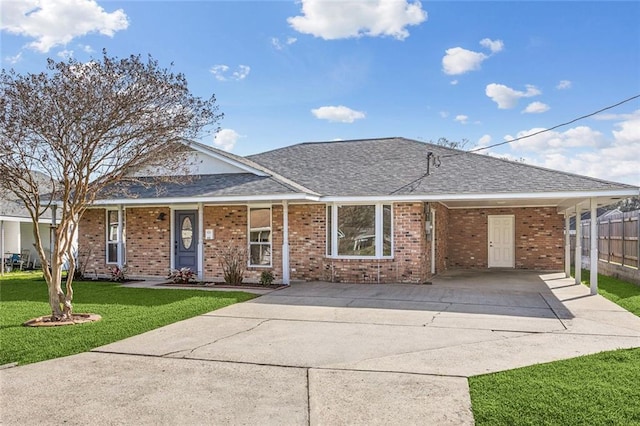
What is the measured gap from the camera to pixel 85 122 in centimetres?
814

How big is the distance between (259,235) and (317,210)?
75.3 inches

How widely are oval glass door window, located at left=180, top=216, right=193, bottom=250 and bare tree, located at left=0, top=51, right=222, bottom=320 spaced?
606cm

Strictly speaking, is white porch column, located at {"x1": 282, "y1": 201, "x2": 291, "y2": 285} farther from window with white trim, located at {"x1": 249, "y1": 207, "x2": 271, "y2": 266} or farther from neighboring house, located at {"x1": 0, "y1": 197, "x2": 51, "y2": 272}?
neighboring house, located at {"x1": 0, "y1": 197, "x2": 51, "y2": 272}

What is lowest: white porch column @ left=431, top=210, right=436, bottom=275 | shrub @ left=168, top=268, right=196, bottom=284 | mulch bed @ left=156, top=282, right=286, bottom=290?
mulch bed @ left=156, top=282, right=286, bottom=290

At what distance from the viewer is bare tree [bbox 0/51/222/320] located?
7.82 meters

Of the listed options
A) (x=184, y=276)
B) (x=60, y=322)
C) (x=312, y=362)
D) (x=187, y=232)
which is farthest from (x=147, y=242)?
(x=312, y=362)

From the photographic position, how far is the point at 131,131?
8734 mm

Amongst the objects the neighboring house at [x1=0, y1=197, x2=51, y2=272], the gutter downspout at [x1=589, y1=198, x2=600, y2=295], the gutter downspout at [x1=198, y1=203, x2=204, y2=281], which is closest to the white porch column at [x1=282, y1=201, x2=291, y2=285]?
the gutter downspout at [x1=198, y1=203, x2=204, y2=281]

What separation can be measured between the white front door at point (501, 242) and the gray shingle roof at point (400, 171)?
15.5 feet

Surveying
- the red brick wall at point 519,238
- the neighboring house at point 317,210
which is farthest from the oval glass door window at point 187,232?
the red brick wall at point 519,238

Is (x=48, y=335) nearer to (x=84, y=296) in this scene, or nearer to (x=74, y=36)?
(x=84, y=296)

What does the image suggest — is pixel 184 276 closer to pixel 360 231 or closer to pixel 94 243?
pixel 94 243

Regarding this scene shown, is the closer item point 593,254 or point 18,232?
point 593,254

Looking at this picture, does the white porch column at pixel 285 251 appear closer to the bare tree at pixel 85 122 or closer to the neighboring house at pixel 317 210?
the neighboring house at pixel 317 210
